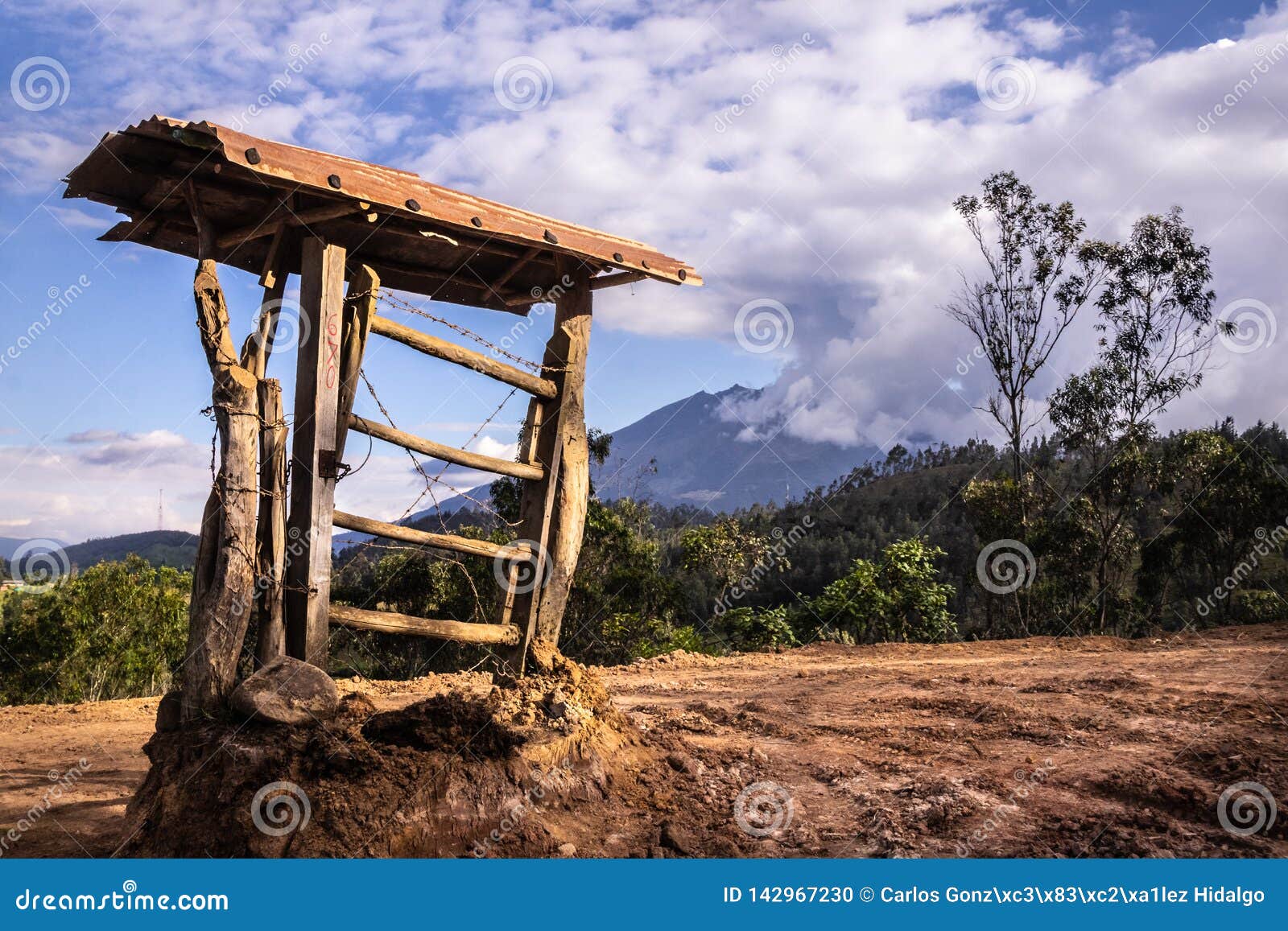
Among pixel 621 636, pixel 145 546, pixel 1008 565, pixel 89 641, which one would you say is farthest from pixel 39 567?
pixel 145 546

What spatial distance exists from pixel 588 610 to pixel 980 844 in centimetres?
1116

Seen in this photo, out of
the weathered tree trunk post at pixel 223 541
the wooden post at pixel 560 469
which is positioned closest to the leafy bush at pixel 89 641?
the wooden post at pixel 560 469

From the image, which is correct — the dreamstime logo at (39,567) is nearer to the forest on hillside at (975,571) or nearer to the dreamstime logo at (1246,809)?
the forest on hillside at (975,571)

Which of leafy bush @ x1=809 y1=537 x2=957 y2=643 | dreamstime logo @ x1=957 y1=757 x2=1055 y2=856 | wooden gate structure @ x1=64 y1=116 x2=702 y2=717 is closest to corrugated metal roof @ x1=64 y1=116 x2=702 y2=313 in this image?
wooden gate structure @ x1=64 y1=116 x2=702 y2=717

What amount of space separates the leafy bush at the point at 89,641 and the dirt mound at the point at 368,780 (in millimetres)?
8192

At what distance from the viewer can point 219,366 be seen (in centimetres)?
568

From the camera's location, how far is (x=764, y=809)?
214 inches

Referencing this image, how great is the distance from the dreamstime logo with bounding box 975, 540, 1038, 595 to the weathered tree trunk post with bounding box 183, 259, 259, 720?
1436cm

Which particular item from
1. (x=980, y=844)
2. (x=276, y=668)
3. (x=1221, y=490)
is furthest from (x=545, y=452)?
(x=1221, y=490)

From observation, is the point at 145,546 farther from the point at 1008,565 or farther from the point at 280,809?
the point at 280,809

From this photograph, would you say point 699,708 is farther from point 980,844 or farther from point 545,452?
point 980,844

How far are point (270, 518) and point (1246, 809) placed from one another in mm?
5490

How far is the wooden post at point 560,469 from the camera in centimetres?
749

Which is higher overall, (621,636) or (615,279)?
(615,279)
